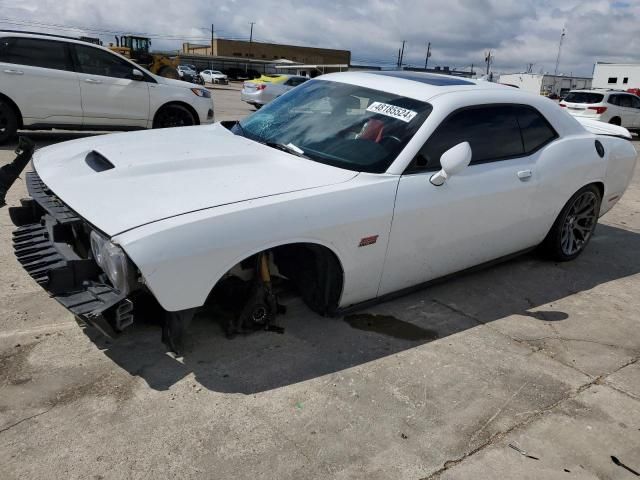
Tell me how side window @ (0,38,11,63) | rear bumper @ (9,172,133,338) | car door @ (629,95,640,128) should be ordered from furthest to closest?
car door @ (629,95,640,128)
side window @ (0,38,11,63)
rear bumper @ (9,172,133,338)

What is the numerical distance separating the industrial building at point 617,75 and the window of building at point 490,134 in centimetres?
3434

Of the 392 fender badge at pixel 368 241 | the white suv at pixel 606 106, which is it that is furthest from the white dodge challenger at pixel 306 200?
the white suv at pixel 606 106

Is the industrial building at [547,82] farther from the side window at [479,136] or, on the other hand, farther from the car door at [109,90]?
the side window at [479,136]

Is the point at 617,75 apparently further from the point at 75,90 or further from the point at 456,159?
the point at 456,159

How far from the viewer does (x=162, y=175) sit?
2961 mm

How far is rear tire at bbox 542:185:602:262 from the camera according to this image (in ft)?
15.1

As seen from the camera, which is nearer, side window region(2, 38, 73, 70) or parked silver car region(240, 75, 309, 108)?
side window region(2, 38, 73, 70)

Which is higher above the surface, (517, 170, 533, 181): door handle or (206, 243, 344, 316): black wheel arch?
(517, 170, 533, 181): door handle

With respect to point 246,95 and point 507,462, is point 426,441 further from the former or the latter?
point 246,95

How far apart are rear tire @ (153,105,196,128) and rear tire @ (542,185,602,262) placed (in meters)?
6.47

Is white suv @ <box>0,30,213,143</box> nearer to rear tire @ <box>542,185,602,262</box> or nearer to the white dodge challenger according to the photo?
the white dodge challenger

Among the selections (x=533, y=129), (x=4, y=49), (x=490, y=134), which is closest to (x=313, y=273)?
(x=490, y=134)

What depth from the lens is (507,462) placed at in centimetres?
244

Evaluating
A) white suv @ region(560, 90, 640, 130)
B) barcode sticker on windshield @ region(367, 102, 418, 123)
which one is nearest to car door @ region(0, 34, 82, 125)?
barcode sticker on windshield @ region(367, 102, 418, 123)
